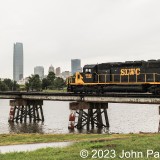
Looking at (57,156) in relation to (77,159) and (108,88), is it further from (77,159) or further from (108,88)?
Answer: (108,88)

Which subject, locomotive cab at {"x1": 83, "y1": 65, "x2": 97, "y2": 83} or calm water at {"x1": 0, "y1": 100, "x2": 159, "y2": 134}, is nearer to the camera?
calm water at {"x1": 0, "y1": 100, "x2": 159, "y2": 134}

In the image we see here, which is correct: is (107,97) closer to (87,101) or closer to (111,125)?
(87,101)

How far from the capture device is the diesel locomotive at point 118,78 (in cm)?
3591

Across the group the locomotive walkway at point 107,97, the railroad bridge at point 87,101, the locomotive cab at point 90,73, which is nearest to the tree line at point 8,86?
the railroad bridge at point 87,101

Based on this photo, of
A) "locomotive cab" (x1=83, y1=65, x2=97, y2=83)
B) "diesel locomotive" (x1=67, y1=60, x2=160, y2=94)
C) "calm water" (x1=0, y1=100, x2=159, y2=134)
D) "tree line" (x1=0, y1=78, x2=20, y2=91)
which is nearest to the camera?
"diesel locomotive" (x1=67, y1=60, x2=160, y2=94)

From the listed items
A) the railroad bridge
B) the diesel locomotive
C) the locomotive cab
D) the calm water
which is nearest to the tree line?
the calm water

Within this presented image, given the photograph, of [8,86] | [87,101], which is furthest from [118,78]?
[8,86]

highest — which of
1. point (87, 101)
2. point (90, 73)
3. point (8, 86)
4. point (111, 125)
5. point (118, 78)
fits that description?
point (90, 73)

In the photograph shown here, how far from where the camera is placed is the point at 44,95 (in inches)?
1838

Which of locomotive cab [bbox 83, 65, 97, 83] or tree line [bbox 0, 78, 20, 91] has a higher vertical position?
locomotive cab [bbox 83, 65, 97, 83]

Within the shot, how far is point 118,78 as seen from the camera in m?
38.3

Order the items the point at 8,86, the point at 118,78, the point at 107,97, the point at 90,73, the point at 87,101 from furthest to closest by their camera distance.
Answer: the point at 8,86 → the point at 90,73 → the point at 87,101 → the point at 118,78 → the point at 107,97

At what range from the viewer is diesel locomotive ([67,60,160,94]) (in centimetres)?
3591

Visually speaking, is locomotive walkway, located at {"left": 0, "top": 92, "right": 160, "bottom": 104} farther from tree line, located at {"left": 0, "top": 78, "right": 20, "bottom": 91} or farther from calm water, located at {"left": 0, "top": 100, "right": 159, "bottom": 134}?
tree line, located at {"left": 0, "top": 78, "right": 20, "bottom": 91}
